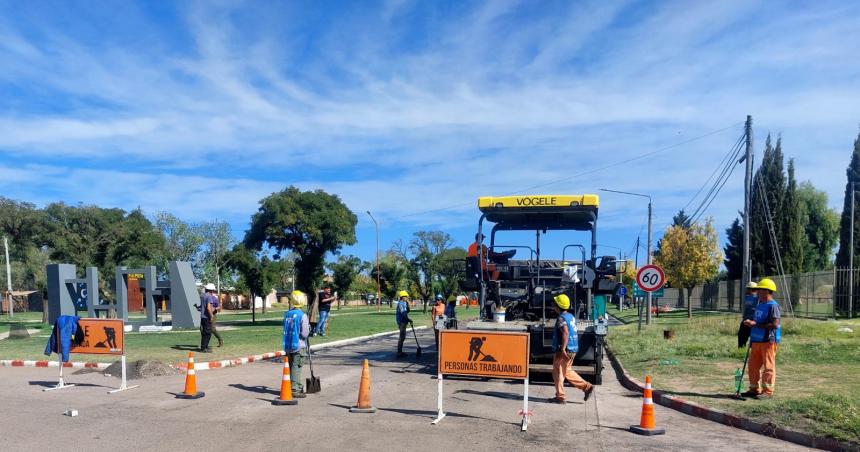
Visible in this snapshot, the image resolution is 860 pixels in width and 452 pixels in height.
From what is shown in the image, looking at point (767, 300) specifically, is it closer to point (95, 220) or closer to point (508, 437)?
point (508, 437)

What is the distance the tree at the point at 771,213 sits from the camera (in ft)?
137

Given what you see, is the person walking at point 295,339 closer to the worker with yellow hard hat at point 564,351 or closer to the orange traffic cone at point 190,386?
the orange traffic cone at point 190,386

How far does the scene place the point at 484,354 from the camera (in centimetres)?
888

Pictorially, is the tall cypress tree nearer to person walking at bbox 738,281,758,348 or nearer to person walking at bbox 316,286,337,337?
person walking at bbox 738,281,758,348

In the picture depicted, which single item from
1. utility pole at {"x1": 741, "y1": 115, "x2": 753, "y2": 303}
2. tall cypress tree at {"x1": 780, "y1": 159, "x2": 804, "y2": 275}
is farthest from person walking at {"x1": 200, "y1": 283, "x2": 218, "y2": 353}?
tall cypress tree at {"x1": 780, "y1": 159, "x2": 804, "y2": 275}

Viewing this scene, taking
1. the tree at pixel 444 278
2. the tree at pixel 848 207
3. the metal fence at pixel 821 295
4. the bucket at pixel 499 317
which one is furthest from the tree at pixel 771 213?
the bucket at pixel 499 317

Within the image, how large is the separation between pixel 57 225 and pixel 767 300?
37868 mm

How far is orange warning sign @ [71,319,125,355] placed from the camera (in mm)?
11445

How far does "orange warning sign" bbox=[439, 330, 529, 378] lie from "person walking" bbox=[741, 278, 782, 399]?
3.76 meters

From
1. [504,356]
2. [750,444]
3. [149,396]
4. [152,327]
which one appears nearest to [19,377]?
[149,396]

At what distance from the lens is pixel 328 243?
33656 mm

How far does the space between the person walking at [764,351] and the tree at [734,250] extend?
43.7m

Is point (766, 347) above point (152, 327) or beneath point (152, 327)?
above

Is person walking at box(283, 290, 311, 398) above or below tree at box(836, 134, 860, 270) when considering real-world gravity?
below
